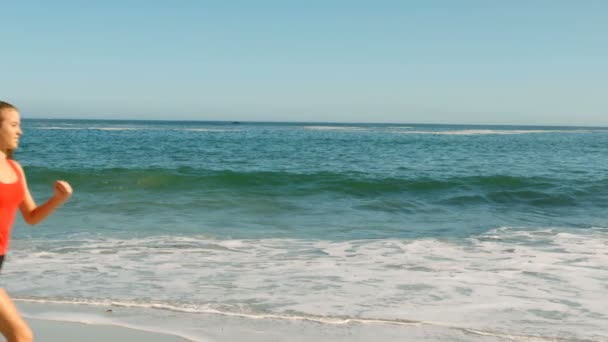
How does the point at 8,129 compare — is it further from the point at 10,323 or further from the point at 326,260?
the point at 326,260

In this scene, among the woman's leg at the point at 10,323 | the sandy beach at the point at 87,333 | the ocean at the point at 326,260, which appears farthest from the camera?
the ocean at the point at 326,260

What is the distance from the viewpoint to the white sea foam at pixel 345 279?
18.5 feet

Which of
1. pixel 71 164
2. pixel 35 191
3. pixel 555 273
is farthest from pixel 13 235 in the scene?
pixel 71 164

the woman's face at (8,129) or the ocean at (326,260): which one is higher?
the woman's face at (8,129)

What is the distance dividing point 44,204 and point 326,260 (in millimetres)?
5141

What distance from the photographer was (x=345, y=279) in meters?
7.01

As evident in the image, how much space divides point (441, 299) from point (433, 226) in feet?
18.9

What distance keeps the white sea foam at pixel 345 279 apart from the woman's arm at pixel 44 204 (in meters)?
2.47

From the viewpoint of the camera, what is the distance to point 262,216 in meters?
12.8

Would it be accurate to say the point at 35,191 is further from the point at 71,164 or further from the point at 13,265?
the point at 13,265

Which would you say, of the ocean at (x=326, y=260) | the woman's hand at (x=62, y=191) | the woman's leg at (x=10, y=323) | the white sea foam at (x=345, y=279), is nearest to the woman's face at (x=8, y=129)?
the woman's hand at (x=62, y=191)

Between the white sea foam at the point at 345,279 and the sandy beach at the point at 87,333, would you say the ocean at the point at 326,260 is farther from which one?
the sandy beach at the point at 87,333

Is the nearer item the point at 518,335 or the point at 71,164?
the point at 518,335

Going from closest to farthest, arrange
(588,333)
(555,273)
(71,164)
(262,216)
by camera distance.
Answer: (588,333)
(555,273)
(262,216)
(71,164)
